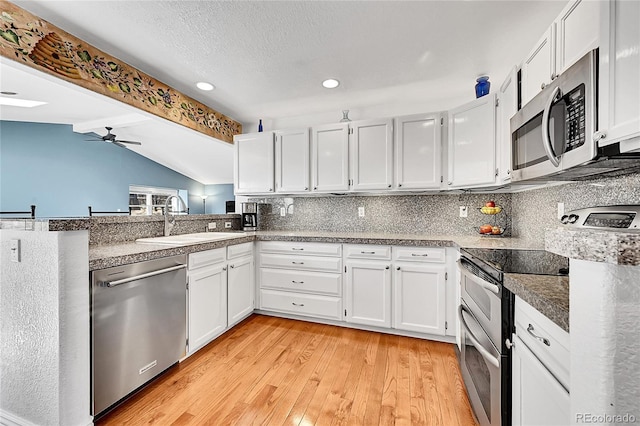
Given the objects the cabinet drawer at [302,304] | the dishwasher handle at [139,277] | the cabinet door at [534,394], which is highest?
the dishwasher handle at [139,277]

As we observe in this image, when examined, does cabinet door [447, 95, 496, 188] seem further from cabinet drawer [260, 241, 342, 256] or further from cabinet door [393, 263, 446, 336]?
cabinet drawer [260, 241, 342, 256]

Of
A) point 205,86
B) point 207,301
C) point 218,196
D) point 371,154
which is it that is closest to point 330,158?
point 371,154

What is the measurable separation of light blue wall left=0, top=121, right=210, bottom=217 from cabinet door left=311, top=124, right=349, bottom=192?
205 inches

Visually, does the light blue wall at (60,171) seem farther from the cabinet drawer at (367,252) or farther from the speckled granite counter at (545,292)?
the speckled granite counter at (545,292)

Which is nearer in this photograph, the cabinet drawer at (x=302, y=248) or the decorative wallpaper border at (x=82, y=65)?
the decorative wallpaper border at (x=82, y=65)

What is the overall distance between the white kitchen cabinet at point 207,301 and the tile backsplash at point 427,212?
125cm

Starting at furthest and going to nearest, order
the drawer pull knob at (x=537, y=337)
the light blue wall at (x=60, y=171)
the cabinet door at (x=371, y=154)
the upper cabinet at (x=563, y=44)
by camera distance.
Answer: the light blue wall at (x=60, y=171) < the cabinet door at (x=371, y=154) < the upper cabinet at (x=563, y=44) < the drawer pull knob at (x=537, y=337)

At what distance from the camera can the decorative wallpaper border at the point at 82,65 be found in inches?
64.6

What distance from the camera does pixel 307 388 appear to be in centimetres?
181

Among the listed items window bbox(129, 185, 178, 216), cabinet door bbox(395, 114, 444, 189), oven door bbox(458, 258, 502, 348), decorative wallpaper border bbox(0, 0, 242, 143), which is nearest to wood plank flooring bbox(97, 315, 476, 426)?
oven door bbox(458, 258, 502, 348)

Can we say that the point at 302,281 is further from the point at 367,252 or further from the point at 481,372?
the point at 481,372

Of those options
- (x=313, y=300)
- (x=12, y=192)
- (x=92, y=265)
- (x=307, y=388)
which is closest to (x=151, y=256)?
(x=92, y=265)

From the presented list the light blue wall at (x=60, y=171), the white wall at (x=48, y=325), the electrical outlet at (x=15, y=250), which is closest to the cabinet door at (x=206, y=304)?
the white wall at (x=48, y=325)

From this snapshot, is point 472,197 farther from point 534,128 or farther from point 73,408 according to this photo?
point 73,408
